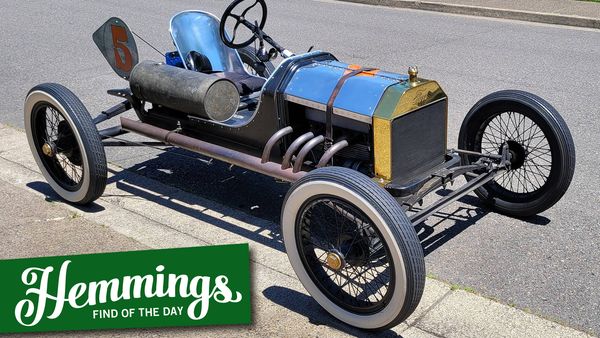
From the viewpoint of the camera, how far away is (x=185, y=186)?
606 centimetres

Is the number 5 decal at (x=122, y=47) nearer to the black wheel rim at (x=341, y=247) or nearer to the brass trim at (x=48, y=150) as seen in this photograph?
the brass trim at (x=48, y=150)

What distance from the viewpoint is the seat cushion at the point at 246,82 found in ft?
19.4

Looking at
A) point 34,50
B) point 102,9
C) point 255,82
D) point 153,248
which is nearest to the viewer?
point 153,248

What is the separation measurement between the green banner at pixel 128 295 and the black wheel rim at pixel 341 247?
0.45 metres

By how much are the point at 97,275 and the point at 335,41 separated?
7.01 m

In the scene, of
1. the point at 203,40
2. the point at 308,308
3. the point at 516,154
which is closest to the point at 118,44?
the point at 203,40

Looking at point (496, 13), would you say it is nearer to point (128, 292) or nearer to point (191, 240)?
point (191, 240)

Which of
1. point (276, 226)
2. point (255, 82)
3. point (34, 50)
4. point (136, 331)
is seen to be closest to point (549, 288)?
point (276, 226)

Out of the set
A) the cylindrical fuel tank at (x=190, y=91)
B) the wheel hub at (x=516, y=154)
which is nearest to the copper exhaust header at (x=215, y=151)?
the cylindrical fuel tank at (x=190, y=91)

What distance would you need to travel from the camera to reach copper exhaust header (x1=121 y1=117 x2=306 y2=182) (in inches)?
190

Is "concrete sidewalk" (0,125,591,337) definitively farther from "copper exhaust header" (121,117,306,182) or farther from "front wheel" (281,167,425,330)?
"copper exhaust header" (121,117,306,182)

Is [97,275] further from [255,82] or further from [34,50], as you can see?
[34,50]

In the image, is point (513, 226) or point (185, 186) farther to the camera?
point (185, 186)

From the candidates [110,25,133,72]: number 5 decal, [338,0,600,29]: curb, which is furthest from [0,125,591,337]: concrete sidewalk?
[338,0,600,29]: curb
